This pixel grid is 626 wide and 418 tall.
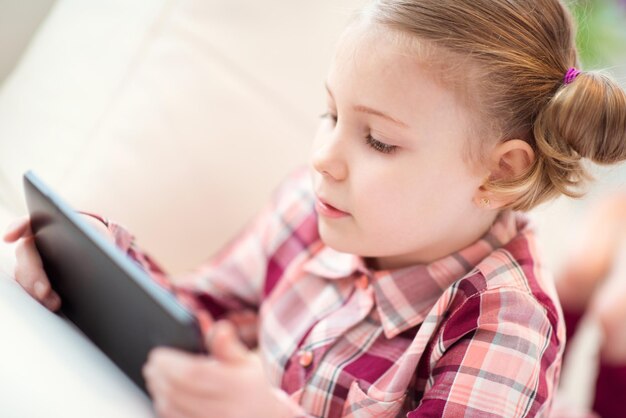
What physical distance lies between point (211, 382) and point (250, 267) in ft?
1.58

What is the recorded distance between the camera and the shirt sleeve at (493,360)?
0.62 meters

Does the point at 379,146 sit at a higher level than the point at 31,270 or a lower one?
higher

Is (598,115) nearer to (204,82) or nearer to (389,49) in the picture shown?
(389,49)

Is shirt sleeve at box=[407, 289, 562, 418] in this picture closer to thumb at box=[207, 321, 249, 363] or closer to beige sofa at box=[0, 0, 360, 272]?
thumb at box=[207, 321, 249, 363]

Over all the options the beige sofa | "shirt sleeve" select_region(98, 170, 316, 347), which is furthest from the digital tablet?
"shirt sleeve" select_region(98, 170, 316, 347)

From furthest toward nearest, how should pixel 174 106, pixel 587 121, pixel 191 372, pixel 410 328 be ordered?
pixel 174 106, pixel 410 328, pixel 587 121, pixel 191 372

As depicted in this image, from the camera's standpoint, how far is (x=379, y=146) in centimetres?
65

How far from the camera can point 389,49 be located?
619mm

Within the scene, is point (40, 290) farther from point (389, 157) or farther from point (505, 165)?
point (505, 165)

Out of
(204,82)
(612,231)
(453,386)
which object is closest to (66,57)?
(204,82)

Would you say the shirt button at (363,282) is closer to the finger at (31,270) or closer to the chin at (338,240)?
the chin at (338,240)

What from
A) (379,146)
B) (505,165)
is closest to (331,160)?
(379,146)

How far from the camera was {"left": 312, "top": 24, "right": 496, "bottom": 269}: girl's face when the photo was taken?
621 mm

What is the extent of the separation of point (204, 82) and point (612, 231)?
69 centimetres
